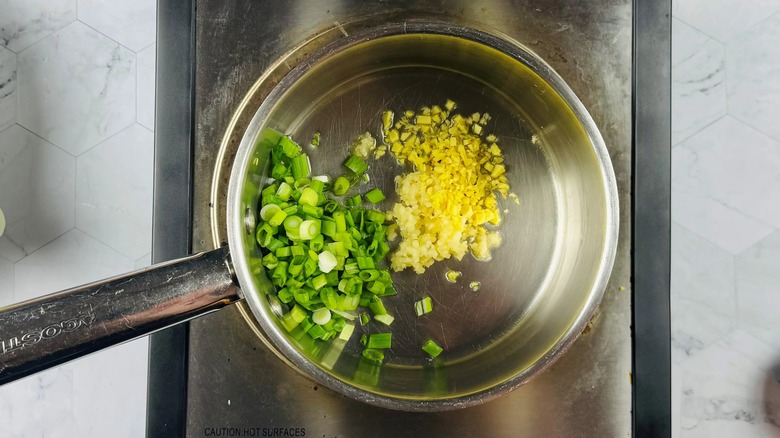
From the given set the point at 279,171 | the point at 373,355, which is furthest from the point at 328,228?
the point at 373,355

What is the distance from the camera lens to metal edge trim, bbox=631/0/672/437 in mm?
842

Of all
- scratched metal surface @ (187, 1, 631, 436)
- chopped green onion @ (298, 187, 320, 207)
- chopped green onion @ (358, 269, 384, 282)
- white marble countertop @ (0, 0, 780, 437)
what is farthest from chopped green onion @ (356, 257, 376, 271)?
white marble countertop @ (0, 0, 780, 437)

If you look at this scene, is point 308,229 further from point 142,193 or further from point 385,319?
point 142,193

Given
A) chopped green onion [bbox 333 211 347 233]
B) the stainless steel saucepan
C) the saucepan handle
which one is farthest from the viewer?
chopped green onion [bbox 333 211 347 233]

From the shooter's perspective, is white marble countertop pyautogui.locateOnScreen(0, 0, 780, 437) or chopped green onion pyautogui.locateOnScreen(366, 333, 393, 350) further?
white marble countertop pyautogui.locateOnScreen(0, 0, 780, 437)

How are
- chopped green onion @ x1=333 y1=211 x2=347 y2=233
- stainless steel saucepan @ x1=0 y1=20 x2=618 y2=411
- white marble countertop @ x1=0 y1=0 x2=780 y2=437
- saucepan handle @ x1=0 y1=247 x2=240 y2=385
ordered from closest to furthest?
saucepan handle @ x1=0 y1=247 x2=240 y2=385, stainless steel saucepan @ x1=0 y1=20 x2=618 y2=411, chopped green onion @ x1=333 y1=211 x2=347 y2=233, white marble countertop @ x1=0 y1=0 x2=780 y2=437

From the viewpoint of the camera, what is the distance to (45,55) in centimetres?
98

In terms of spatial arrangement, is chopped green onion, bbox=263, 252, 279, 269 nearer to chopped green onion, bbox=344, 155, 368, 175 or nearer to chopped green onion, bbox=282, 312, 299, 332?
chopped green onion, bbox=282, 312, 299, 332

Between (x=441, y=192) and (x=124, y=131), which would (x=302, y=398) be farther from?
(x=124, y=131)

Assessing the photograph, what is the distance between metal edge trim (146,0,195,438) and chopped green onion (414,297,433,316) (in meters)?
0.37

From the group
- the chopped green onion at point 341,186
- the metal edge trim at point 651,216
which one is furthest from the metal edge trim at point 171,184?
the metal edge trim at point 651,216

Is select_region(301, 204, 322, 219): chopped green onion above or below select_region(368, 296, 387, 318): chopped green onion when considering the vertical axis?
above

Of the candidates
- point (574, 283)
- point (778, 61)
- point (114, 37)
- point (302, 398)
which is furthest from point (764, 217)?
point (114, 37)

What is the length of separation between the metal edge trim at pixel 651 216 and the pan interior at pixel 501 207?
10cm
